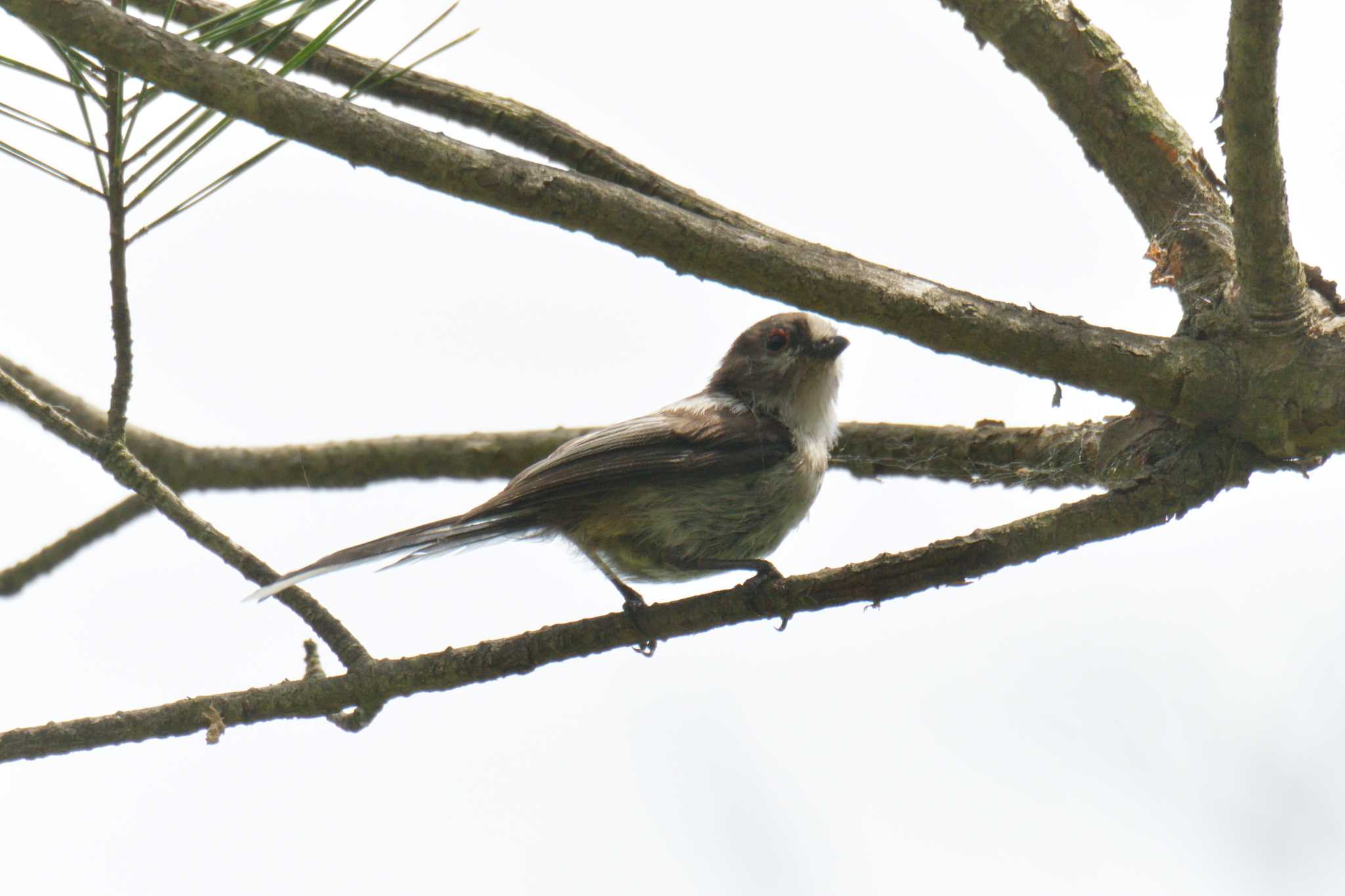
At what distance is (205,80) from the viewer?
221cm

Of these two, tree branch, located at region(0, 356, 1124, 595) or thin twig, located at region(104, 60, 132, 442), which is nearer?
thin twig, located at region(104, 60, 132, 442)

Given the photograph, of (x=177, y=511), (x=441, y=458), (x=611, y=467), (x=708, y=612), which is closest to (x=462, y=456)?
(x=441, y=458)

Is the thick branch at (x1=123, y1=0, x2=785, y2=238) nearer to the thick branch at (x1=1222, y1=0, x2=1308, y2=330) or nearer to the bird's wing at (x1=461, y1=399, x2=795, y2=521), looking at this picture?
the bird's wing at (x1=461, y1=399, x2=795, y2=521)

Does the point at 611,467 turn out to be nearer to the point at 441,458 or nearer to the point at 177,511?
the point at 441,458

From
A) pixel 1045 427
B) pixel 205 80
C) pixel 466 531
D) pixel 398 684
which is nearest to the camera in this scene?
pixel 205 80

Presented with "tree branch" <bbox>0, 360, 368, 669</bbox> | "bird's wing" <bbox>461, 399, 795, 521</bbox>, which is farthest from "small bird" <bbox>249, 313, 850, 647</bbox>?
"tree branch" <bbox>0, 360, 368, 669</bbox>

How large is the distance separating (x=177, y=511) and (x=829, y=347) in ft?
7.80

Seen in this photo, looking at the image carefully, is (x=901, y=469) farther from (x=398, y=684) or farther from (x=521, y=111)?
(x=398, y=684)

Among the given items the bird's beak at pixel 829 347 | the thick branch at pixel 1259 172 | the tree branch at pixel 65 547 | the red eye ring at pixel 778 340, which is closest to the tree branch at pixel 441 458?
the tree branch at pixel 65 547

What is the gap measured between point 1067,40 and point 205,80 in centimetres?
236

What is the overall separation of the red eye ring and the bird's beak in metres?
0.13

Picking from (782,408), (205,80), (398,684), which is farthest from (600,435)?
(205,80)

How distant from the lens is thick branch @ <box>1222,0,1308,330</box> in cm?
236

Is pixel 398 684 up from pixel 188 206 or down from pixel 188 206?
down
